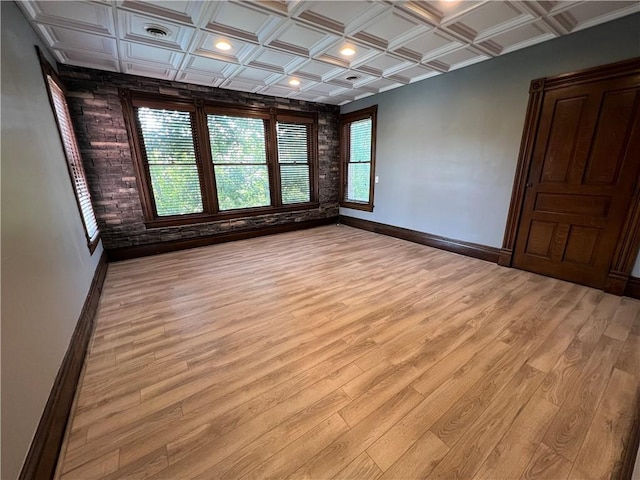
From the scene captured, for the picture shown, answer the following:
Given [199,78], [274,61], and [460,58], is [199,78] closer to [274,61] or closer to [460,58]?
[274,61]

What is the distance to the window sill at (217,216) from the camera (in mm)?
4277

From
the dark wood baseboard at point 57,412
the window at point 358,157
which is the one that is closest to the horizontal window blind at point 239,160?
the window at point 358,157

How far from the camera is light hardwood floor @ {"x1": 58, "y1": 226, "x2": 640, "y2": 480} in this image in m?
1.25

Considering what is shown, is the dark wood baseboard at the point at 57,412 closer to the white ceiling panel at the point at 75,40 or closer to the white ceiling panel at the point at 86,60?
the white ceiling panel at the point at 75,40

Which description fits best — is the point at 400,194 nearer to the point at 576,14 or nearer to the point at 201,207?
the point at 576,14

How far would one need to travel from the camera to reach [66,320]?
1.85 m

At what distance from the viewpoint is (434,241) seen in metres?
4.38

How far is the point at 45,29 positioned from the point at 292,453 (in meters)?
4.07

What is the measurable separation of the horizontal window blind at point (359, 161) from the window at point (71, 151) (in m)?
4.60

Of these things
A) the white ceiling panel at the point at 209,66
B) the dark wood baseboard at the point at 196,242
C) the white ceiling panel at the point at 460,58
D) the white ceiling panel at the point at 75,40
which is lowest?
the dark wood baseboard at the point at 196,242

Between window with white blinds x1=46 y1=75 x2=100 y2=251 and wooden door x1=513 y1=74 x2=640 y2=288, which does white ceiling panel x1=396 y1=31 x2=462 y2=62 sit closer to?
wooden door x1=513 y1=74 x2=640 y2=288

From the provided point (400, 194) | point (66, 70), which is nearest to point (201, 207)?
point (66, 70)

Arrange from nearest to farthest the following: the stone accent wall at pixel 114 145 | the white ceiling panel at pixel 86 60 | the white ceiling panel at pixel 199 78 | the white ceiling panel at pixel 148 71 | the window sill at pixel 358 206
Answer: the white ceiling panel at pixel 86 60, the white ceiling panel at pixel 148 71, the stone accent wall at pixel 114 145, the white ceiling panel at pixel 199 78, the window sill at pixel 358 206

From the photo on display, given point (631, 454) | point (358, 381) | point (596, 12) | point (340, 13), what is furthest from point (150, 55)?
point (631, 454)
